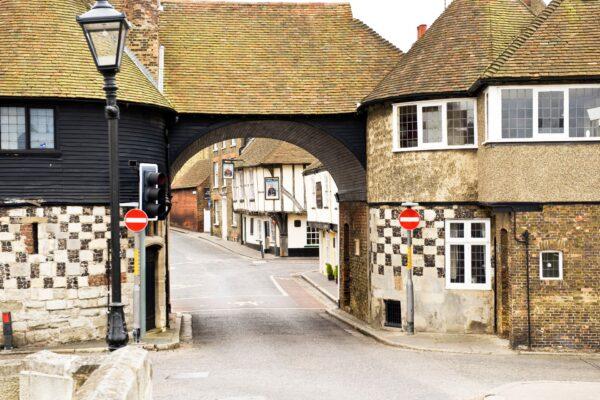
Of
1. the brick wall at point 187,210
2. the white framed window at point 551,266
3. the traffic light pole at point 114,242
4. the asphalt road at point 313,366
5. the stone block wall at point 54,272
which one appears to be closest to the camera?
the traffic light pole at point 114,242

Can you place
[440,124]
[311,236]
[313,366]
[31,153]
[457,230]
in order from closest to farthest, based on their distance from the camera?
[313,366] → [31,153] → [457,230] → [440,124] → [311,236]

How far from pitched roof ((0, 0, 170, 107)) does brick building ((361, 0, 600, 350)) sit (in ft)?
21.6

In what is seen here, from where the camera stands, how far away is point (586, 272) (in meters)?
18.0

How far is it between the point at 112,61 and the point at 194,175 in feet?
233

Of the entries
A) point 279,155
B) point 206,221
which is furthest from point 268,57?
point 206,221

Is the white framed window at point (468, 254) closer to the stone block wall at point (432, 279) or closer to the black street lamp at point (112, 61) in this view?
the stone block wall at point (432, 279)

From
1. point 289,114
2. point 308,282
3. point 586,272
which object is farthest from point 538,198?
point 308,282

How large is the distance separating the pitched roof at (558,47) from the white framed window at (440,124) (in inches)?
76.7

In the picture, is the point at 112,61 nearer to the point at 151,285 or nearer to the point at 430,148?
the point at 430,148

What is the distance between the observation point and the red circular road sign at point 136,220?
18125 mm

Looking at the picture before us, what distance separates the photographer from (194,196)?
7944cm

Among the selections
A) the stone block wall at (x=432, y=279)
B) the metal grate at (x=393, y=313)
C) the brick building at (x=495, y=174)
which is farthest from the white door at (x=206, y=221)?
the stone block wall at (x=432, y=279)

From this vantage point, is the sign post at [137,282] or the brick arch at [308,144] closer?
the sign post at [137,282]

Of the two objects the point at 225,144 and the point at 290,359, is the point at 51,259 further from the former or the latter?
the point at 225,144
